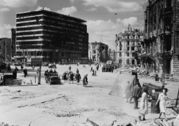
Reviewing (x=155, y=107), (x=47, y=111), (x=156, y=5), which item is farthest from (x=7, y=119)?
(x=156, y=5)

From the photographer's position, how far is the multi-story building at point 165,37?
149ft

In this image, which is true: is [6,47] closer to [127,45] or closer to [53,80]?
[127,45]

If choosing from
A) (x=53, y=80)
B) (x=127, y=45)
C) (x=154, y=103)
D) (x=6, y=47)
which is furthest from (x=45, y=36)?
(x=154, y=103)

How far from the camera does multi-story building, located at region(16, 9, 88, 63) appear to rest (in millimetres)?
135000

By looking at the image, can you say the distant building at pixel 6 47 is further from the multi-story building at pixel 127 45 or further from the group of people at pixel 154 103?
the group of people at pixel 154 103

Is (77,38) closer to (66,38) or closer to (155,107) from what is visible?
(66,38)

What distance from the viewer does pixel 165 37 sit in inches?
1902

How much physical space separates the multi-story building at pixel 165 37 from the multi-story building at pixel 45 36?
81.8 meters

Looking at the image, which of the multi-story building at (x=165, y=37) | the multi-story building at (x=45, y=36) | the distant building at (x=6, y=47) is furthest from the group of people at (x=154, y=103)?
the distant building at (x=6, y=47)

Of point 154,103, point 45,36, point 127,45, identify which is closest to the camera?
point 154,103

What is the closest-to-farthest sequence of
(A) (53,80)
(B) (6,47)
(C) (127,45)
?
(A) (53,80), (C) (127,45), (B) (6,47)

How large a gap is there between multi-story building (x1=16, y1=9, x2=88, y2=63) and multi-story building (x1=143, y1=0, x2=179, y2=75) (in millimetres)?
81809

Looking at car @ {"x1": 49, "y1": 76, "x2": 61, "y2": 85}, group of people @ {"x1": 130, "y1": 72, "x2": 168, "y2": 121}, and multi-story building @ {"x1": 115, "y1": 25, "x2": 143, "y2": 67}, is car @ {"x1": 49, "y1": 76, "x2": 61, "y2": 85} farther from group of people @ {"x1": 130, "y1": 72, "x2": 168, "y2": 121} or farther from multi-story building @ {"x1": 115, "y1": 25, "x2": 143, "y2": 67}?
multi-story building @ {"x1": 115, "y1": 25, "x2": 143, "y2": 67}

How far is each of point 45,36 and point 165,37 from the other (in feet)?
311
